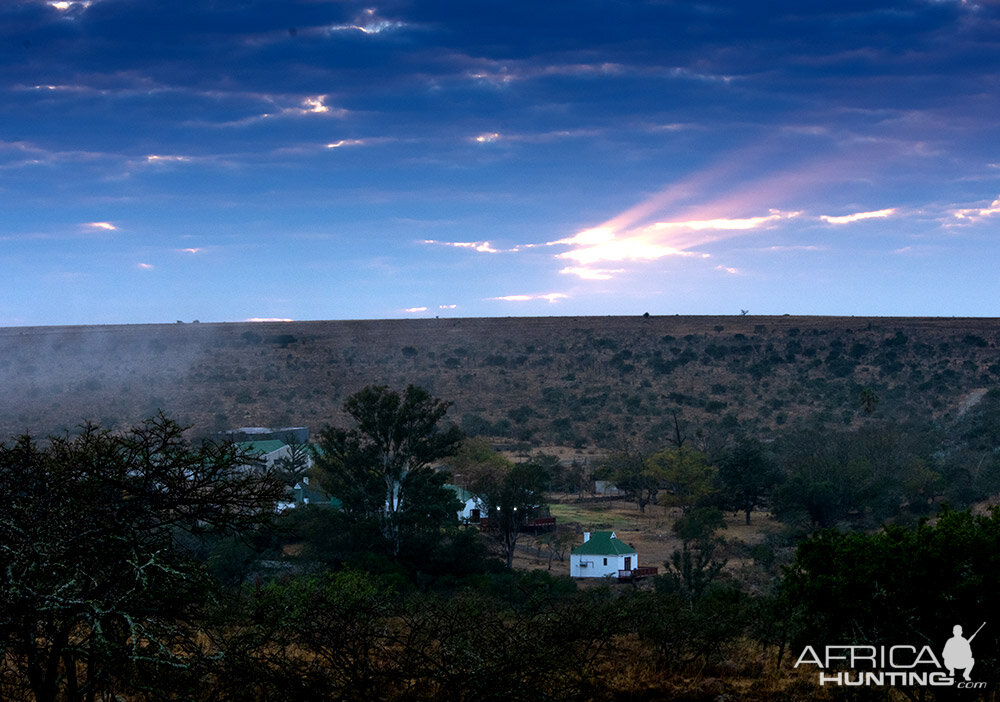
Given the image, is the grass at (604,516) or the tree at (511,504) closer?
the tree at (511,504)

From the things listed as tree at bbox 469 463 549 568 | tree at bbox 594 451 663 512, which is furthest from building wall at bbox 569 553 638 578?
tree at bbox 594 451 663 512

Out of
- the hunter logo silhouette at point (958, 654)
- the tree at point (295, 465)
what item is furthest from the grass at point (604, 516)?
the hunter logo silhouette at point (958, 654)

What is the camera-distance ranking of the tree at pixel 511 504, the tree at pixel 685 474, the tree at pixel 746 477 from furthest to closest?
the tree at pixel 685 474
the tree at pixel 746 477
the tree at pixel 511 504

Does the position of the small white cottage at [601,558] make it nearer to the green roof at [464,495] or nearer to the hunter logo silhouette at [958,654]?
the green roof at [464,495]

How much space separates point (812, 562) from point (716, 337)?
81.0m

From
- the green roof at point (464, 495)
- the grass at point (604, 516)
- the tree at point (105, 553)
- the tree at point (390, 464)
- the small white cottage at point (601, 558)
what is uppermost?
the tree at point (105, 553)

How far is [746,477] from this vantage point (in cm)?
4819

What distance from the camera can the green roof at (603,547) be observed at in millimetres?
35469

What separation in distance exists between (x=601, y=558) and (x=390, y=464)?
971 centimetres

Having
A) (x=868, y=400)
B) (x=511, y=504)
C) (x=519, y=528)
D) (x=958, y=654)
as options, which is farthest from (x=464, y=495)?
(x=958, y=654)

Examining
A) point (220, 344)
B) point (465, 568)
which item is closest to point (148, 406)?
point (220, 344)

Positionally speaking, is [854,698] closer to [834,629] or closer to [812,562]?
[834,629]

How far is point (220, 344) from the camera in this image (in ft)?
301

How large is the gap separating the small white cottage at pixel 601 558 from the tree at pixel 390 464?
6182 mm
